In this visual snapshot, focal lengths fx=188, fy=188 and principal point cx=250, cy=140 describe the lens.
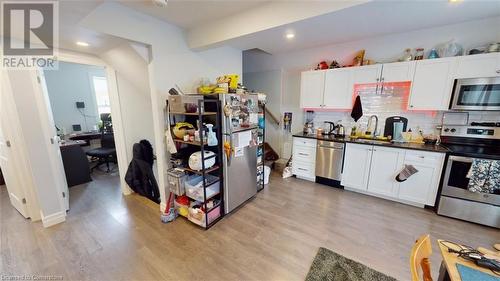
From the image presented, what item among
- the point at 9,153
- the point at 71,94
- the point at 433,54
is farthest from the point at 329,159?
the point at 71,94

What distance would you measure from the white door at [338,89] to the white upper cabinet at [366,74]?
0.09 meters

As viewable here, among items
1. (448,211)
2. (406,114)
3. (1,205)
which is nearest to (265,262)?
(448,211)

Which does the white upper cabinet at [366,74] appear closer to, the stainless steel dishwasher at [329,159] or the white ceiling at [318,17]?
the white ceiling at [318,17]

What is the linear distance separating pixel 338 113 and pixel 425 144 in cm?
136

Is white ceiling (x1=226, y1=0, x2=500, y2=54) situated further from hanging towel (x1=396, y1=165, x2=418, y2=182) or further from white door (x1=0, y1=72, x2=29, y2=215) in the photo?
white door (x1=0, y1=72, x2=29, y2=215)

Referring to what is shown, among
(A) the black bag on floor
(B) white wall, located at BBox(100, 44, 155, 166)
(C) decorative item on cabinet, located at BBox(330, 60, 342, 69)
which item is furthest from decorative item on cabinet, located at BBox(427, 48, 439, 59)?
(A) the black bag on floor

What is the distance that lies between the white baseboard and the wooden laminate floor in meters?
0.09

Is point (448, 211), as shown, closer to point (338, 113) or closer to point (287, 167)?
point (338, 113)

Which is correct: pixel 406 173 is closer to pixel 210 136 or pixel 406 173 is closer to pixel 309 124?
pixel 309 124

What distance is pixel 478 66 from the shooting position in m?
2.35

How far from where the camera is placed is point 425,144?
9.32ft

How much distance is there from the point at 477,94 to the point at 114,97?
504cm

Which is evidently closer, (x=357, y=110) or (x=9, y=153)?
(x=9, y=153)

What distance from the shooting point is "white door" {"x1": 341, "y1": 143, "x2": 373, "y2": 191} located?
300 centimetres
